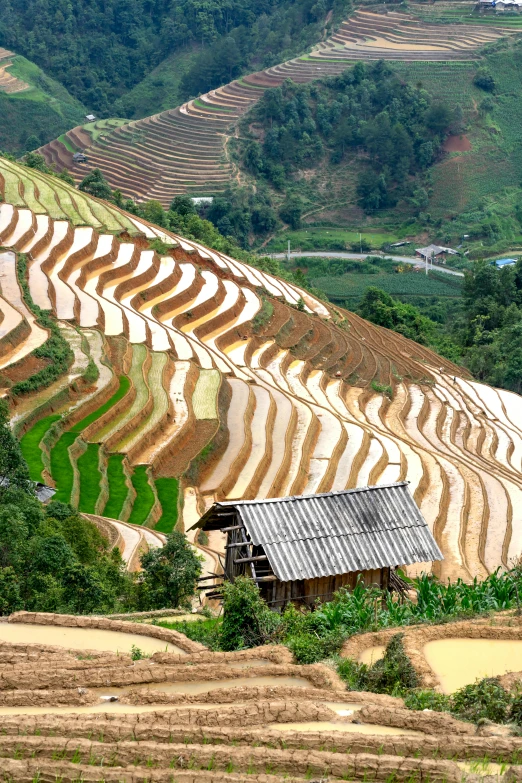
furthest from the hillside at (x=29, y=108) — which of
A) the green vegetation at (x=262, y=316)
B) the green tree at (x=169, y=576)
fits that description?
the green tree at (x=169, y=576)

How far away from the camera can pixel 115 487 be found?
18.4 meters

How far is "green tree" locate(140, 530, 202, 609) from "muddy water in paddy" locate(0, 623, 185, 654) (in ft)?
7.31

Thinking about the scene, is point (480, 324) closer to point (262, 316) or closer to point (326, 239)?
point (262, 316)

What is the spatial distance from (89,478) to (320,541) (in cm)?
817

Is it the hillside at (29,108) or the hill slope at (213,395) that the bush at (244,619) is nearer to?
the hill slope at (213,395)

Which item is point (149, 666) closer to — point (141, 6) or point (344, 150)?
point (344, 150)

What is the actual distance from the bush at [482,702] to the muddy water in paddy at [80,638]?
2.64 meters

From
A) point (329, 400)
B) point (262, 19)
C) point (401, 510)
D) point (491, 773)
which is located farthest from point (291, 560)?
point (262, 19)

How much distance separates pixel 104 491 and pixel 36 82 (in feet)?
192

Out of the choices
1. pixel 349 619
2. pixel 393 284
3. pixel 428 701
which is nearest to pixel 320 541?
pixel 349 619

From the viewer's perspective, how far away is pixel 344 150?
62.5 metres

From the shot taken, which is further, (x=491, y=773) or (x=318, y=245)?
(x=318, y=245)

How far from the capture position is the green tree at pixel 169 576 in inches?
476

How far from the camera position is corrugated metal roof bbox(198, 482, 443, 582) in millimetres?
10781
